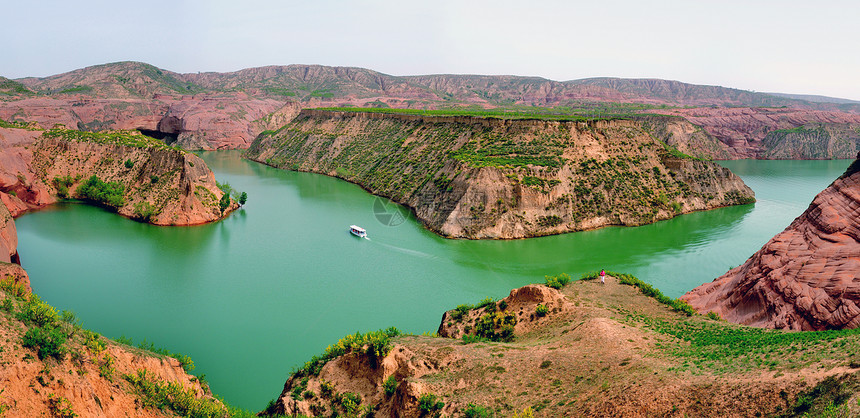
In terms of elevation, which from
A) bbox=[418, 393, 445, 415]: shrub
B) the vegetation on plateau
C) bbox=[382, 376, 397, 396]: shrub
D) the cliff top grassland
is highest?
the vegetation on plateau

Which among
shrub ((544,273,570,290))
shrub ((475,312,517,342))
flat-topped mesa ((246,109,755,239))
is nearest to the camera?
shrub ((475,312,517,342))

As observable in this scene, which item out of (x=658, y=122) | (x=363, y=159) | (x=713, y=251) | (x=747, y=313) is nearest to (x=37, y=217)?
(x=363, y=159)

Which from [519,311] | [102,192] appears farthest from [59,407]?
[102,192]

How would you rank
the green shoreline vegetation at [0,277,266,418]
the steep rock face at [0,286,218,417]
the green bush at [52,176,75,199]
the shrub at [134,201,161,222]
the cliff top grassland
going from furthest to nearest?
the green bush at [52,176,75,199] < the shrub at [134,201,161,222] < the green shoreline vegetation at [0,277,266,418] < the cliff top grassland < the steep rock face at [0,286,218,417]

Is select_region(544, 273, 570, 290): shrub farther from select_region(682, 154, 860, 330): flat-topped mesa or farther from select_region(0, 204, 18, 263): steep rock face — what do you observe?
select_region(0, 204, 18, 263): steep rock face

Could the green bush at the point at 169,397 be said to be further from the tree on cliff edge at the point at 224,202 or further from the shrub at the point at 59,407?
the tree on cliff edge at the point at 224,202

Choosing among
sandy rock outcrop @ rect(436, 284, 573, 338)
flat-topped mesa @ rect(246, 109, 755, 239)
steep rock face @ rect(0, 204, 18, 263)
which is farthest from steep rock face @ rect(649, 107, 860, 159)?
steep rock face @ rect(0, 204, 18, 263)

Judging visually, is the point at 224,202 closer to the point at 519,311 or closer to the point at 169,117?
the point at 519,311
